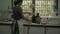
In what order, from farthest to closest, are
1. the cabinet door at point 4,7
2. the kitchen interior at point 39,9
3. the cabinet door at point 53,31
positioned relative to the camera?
the cabinet door at point 4,7 < the kitchen interior at point 39,9 < the cabinet door at point 53,31

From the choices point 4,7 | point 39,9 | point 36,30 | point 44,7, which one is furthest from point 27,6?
point 36,30

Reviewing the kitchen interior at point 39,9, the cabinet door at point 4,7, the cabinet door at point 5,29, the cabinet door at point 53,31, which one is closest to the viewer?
the cabinet door at point 53,31

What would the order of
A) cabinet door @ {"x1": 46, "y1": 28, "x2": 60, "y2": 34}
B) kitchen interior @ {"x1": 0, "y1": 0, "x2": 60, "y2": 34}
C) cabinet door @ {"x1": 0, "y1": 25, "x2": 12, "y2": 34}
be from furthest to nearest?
kitchen interior @ {"x1": 0, "y1": 0, "x2": 60, "y2": 34} → cabinet door @ {"x1": 0, "y1": 25, "x2": 12, "y2": 34} → cabinet door @ {"x1": 46, "y1": 28, "x2": 60, "y2": 34}

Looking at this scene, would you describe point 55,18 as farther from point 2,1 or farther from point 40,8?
point 2,1

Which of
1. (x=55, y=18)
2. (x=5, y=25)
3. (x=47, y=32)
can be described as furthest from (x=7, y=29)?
(x=55, y=18)

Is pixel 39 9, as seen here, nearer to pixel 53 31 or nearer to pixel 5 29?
pixel 53 31

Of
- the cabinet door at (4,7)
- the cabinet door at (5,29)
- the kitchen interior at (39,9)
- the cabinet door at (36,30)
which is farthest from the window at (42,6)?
the cabinet door at (5,29)

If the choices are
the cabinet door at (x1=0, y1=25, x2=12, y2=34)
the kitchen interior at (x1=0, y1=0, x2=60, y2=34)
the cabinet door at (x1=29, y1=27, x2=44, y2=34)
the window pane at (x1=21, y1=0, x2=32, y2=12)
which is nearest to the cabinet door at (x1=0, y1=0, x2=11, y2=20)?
the kitchen interior at (x1=0, y1=0, x2=60, y2=34)

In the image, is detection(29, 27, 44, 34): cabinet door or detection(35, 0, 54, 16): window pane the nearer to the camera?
detection(29, 27, 44, 34): cabinet door

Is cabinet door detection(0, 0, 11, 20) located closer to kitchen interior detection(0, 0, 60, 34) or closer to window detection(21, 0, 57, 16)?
kitchen interior detection(0, 0, 60, 34)

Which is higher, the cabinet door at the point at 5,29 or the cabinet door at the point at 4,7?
the cabinet door at the point at 4,7

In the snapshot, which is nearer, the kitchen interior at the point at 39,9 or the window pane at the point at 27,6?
the kitchen interior at the point at 39,9

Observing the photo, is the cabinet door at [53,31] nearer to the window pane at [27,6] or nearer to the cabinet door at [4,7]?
the window pane at [27,6]

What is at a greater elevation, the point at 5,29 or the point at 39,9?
the point at 39,9
